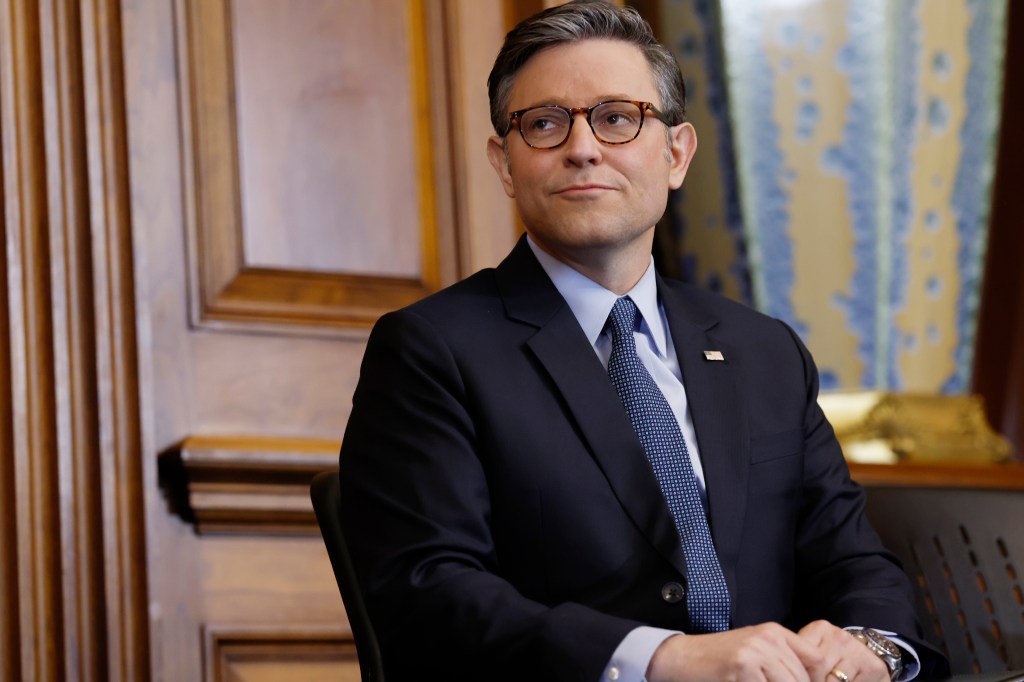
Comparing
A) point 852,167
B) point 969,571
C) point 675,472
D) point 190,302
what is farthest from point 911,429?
point 675,472

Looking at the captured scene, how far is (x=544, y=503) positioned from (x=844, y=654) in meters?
0.33

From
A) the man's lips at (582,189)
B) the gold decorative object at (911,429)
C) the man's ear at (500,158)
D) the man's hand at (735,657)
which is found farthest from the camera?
the gold decorative object at (911,429)

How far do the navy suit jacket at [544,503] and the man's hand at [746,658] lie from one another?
5 centimetres

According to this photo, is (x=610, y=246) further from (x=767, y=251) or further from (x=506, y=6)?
(x=767, y=251)

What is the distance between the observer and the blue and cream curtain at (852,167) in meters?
3.33

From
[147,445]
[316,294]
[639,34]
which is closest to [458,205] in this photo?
[316,294]

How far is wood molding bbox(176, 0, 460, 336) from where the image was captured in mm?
2174

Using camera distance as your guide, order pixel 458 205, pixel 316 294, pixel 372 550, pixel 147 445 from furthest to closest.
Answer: pixel 458 205 < pixel 316 294 < pixel 147 445 < pixel 372 550

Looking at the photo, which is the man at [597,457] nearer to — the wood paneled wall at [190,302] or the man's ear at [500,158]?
the man's ear at [500,158]

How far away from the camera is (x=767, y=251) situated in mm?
3387

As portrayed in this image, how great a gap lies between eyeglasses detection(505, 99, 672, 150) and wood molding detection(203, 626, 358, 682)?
0.94 m

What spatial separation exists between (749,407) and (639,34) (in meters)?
0.45

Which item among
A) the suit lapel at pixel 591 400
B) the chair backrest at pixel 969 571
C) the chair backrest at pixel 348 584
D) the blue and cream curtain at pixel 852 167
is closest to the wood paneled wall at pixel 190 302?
the chair backrest at pixel 348 584

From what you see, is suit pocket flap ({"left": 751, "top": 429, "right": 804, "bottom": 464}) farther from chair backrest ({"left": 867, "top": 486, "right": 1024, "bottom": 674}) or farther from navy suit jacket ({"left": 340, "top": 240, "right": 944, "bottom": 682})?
chair backrest ({"left": 867, "top": 486, "right": 1024, "bottom": 674})
